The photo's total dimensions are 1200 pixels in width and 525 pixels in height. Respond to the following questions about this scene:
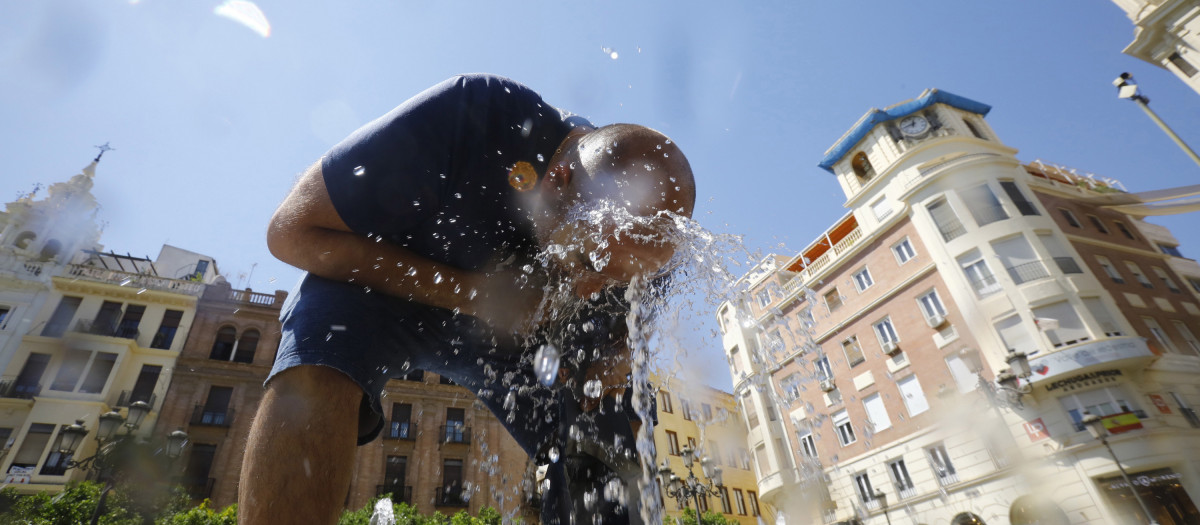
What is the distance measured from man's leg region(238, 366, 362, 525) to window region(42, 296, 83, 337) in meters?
26.1

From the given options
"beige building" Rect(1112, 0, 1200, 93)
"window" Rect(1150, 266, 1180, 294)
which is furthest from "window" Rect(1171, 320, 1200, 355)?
"beige building" Rect(1112, 0, 1200, 93)

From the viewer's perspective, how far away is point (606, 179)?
4.51 feet

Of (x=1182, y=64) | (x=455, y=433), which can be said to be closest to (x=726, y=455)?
(x=455, y=433)

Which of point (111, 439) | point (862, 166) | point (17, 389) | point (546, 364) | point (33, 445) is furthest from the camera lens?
point (862, 166)

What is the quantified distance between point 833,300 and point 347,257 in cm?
2443

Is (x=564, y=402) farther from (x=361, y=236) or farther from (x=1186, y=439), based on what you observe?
(x=1186, y=439)

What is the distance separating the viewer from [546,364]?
1749 millimetres

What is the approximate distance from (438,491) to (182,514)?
8749 millimetres

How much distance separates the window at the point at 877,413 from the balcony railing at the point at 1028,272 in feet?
19.8

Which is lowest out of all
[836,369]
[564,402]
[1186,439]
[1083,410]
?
[564,402]

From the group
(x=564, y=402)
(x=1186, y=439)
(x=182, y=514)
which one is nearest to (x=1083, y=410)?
(x=1186, y=439)

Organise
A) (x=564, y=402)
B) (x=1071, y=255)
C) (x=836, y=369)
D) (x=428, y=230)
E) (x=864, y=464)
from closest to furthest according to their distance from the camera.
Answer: (x=428, y=230), (x=564, y=402), (x=1071, y=255), (x=864, y=464), (x=836, y=369)

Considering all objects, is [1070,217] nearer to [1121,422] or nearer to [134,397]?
[1121,422]

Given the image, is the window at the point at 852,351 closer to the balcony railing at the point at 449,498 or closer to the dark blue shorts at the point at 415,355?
the balcony railing at the point at 449,498
